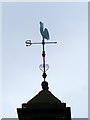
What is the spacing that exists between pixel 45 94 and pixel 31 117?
73 centimetres

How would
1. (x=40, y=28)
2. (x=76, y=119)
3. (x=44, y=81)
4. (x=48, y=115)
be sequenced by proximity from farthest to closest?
(x=76, y=119)
(x=40, y=28)
(x=44, y=81)
(x=48, y=115)

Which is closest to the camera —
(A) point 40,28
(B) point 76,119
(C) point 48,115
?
(C) point 48,115

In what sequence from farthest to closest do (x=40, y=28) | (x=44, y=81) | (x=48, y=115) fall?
(x=40, y=28), (x=44, y=81), (x=48, y=115)

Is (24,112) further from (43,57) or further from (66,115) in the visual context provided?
(43,57)

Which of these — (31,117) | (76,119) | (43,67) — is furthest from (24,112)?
(76,119)

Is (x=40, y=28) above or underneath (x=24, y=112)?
above

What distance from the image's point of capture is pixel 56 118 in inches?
382

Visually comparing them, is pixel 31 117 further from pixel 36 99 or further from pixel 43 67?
pixel 43 67

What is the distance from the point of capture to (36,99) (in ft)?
32.3

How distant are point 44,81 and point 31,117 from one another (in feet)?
4.29

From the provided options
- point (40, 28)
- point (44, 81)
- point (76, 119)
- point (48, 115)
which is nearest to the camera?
point (48, 115)

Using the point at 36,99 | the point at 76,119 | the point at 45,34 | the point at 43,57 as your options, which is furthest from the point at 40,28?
the point at 76,119

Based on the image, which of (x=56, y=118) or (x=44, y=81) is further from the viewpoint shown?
(x=44, y=81)

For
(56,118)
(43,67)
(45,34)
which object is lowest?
(56,118)
